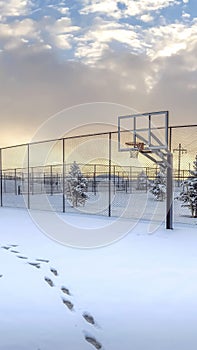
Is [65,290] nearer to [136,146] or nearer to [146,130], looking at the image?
[146,130]

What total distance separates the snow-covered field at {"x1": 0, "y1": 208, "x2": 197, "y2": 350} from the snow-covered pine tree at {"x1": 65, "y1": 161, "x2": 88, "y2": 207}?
34.9 feet

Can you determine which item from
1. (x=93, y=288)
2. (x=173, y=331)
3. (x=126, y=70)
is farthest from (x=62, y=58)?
(x=173, y=331)

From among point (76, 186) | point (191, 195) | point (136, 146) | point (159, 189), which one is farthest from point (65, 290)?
point (159, 189)

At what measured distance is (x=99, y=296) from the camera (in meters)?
3.41

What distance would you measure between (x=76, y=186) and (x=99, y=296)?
13.6 meters

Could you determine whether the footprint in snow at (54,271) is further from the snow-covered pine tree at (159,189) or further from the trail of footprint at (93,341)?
the snow-covered pine tree at (159,189)

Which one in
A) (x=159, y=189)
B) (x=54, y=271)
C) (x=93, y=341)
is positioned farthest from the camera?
(x=159, y=189)

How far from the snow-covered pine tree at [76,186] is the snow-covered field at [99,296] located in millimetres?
10638

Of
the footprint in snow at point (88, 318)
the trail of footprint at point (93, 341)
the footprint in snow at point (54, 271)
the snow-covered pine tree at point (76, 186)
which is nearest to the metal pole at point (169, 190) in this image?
the footprint in snow at point (54, 271)

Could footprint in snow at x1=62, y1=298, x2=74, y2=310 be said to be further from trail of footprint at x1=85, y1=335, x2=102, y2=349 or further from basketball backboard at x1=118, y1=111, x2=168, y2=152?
basketball backboard at x1=118, y1=111, x2=168, y2=152

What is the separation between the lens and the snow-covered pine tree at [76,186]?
16859 millimetres

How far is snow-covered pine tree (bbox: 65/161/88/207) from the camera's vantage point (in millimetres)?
16859

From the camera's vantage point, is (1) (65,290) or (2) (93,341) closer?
(2) (93,341)

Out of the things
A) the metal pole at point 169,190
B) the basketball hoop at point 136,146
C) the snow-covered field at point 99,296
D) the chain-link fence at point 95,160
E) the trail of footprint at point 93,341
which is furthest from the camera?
the chain-link fence at point 95,160
